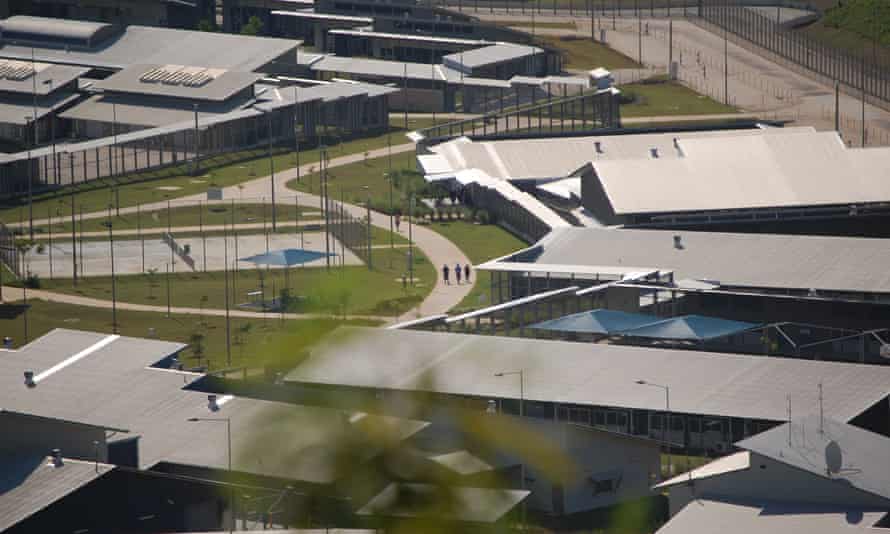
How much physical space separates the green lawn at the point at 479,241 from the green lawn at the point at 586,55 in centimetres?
3349

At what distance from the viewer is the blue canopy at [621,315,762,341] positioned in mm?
37906

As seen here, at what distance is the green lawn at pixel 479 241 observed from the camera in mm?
49938

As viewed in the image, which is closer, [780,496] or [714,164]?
[780,496]

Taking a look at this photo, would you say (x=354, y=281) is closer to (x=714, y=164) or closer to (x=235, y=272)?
(x=235, y=272)

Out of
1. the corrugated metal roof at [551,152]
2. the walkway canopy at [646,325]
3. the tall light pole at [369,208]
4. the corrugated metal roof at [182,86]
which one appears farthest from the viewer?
the corrugated metal roof at [182,86]

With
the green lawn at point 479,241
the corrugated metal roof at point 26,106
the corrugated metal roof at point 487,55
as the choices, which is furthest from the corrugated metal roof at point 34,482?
the corrugated metal roof at point 487,55

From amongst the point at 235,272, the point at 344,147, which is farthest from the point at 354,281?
the point at 344,147

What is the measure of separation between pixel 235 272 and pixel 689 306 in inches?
566

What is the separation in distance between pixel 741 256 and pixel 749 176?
8.72 meters

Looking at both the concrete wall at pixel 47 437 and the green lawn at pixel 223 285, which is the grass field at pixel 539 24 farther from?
the concrete wall at pixel 47 437

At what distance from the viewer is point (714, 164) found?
5406 cm

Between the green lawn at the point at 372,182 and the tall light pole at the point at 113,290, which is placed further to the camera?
the green lawn at the point at 372,182

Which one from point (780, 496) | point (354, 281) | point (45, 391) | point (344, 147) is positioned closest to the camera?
point (354, 281)

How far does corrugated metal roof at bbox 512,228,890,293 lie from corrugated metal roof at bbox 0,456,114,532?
20024mm
